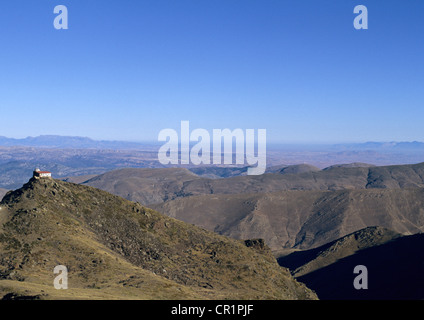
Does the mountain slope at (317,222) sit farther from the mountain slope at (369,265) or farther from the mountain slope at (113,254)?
the mountain slope at (113,254)

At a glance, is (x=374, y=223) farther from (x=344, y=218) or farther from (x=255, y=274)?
(x=255, y=274)

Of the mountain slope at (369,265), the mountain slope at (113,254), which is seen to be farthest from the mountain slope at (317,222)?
the mountain slope at (113,254)

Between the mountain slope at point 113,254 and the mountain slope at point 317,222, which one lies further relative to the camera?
the mountain slope at point 317,222

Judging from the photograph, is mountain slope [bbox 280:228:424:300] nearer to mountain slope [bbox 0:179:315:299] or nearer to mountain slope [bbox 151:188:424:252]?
mountain slope [bbox 0:179:315:299]

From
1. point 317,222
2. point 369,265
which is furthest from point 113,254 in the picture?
point 317,222

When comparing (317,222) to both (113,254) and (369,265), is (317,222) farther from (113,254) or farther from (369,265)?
(113,254)
